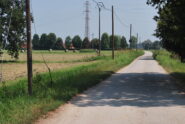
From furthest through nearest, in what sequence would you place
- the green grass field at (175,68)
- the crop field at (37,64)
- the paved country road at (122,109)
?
→ the crop field at (37,64) < the green grass field at (175,68) < the paved country road at (122,109)

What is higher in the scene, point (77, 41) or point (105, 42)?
point (77, 41)

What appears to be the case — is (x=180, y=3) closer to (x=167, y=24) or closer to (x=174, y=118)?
(x=167, y=24)

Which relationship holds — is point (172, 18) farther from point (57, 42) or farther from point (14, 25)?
point (57, 42)

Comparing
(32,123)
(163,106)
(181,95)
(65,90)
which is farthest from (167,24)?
(32,123)

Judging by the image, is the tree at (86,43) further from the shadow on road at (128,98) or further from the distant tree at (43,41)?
the shadow on road at (128,98)

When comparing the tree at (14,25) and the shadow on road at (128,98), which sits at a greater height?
the tree at (14,25)

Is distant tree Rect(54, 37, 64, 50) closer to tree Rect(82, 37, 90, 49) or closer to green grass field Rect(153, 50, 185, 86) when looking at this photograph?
tree Rect(82, 37, 90, 49)

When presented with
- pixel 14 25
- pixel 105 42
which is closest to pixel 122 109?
pixel 14 25

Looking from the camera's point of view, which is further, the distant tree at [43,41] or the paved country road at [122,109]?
the distant tree at [43,41]

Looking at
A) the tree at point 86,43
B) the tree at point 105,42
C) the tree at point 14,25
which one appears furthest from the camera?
the tree at point 105,42

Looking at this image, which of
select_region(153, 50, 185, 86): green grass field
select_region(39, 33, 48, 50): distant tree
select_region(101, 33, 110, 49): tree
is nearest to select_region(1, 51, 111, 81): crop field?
select_region(153, 50, 185, 86): green grass field

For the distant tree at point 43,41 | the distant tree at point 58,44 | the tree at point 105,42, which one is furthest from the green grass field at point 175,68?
the distant tree at point 43,41

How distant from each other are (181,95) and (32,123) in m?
8.39

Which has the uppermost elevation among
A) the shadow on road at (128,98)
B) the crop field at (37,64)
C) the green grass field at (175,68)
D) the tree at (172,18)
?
the tree at (172,18)
